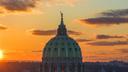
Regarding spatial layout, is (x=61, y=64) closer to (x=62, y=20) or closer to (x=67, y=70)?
(x=67, y=70)

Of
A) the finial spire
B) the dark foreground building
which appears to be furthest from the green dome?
the finial spire

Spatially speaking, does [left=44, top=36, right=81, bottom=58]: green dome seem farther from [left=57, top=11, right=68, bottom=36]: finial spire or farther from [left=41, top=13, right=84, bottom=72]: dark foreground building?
[left=57, top=11, right=68, bottom=36]: finial spire

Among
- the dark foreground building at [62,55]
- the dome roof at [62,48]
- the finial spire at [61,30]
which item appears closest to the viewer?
the dark foreground building at [62,55]

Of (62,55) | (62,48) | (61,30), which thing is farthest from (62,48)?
(61,30)

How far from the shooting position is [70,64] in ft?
563

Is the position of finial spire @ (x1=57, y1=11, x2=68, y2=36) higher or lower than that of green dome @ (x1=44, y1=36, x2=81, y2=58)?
higher

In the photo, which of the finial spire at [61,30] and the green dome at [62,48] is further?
the finial spire at [61,30]

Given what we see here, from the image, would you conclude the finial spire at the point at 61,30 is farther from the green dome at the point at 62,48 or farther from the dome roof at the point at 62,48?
the green dome at the point at 62,48

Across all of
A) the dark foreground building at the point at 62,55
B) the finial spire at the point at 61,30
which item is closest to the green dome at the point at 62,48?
the dark foreground building at the point at 62,55

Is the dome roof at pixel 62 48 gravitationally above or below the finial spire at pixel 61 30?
below

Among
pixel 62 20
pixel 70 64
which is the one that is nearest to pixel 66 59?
pixel 70 64

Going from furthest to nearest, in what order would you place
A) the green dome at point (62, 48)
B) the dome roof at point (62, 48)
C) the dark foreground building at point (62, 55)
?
the green dome at point (62, 48), the dome roof at point (62, 48), the dark foreground building at point (62, 55)

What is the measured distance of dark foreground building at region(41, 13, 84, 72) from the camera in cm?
17150

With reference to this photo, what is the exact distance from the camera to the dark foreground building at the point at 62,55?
172m
